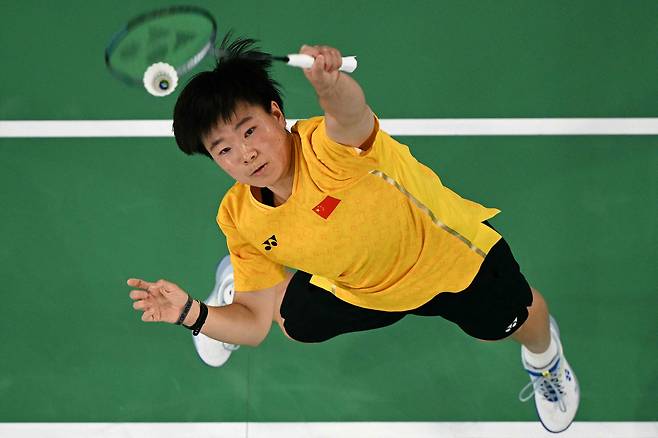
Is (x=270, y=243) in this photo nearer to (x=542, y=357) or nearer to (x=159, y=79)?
(x=159, y=79)

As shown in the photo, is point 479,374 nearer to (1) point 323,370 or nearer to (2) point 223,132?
(1) point 323,370

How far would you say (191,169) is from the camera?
168 inches

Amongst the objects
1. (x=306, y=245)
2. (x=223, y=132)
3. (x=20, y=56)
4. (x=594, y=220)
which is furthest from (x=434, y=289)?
(x=20, y=56)

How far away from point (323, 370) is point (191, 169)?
4.07 feet

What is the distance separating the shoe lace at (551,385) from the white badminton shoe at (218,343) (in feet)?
4.85

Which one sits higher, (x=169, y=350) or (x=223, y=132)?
(x=223, y=132)

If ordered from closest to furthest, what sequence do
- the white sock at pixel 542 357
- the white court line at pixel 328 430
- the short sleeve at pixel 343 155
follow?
the short sleeve at pixel 343 155 → the white sock at pixel 542 357 → the white court line at pixel 328 430

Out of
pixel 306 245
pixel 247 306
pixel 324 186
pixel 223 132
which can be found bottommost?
pixel 247 306

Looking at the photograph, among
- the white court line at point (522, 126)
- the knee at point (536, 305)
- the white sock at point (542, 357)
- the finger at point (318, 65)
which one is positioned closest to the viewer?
the finger at point (318, 65)

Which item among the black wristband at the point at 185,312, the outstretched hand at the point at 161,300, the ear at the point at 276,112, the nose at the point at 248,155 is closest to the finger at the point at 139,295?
the outstretched hand at the point at 161,300

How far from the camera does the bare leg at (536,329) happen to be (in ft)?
11.4

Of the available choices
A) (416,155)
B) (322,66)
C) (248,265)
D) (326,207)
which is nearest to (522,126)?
(416,155)

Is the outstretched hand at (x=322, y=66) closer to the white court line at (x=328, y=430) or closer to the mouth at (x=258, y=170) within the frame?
the mouth at (x=258, y=170)

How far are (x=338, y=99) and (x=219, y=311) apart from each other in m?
1.19
